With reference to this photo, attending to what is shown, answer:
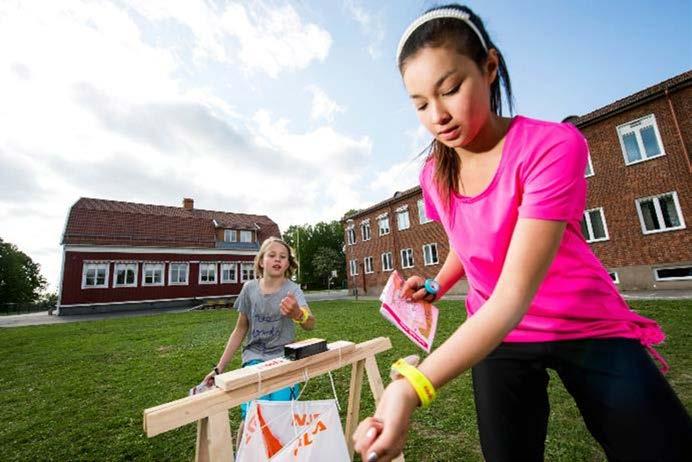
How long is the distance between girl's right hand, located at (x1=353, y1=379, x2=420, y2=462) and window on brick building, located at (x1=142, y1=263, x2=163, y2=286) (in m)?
35.4

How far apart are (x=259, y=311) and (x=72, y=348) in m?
11.2

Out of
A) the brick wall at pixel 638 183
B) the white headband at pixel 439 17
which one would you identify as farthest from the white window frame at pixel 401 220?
the white headband at pixel 439 17

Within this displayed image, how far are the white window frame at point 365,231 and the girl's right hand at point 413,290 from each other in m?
29.4

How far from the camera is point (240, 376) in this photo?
1.96 m

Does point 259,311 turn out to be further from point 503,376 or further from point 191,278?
point 191,278

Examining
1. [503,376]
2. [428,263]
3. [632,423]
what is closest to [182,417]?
[503,376]

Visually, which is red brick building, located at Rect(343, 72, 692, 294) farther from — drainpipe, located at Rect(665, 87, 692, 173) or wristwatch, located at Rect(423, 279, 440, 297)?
wristwatch, located at Rect(423, 279, 440, 297)

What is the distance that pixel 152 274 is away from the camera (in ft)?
101

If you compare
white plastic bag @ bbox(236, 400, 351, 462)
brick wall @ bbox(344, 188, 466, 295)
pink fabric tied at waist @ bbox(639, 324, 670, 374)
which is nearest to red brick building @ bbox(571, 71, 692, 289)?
brick wall @ bbox(344, 188, 466, 295)

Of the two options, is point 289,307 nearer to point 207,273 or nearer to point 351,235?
point 351,235

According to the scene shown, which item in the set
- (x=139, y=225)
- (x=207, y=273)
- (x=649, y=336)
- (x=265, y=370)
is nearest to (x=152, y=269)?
(x=139, y=225)

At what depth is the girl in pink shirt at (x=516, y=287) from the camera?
91cm

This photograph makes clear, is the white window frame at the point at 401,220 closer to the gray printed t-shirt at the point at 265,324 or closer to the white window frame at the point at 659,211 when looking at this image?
the white window frame at the point at 659,211

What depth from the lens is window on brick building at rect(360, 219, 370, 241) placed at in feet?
103
